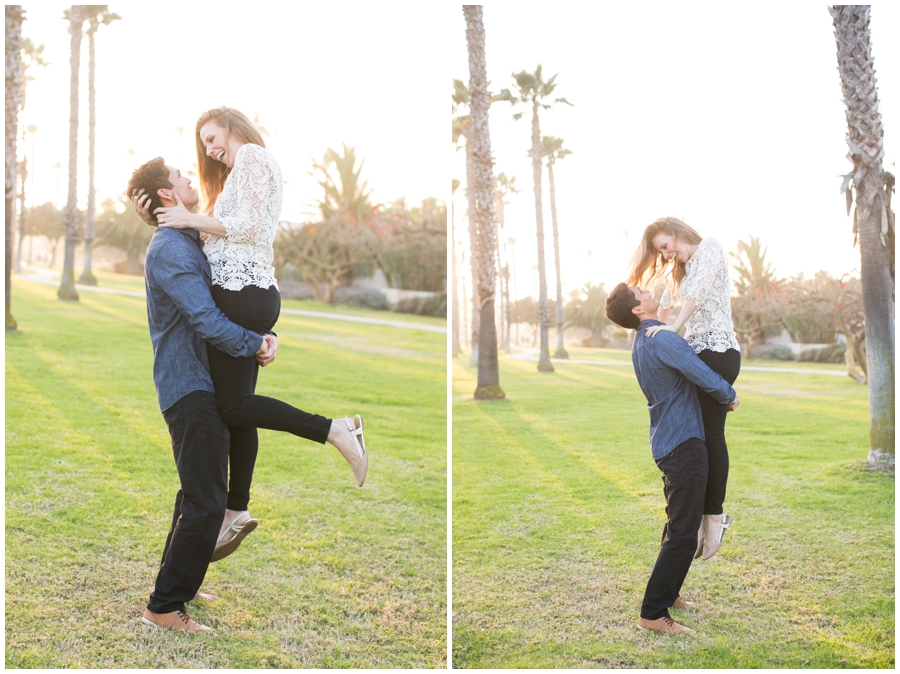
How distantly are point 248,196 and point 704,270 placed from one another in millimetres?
1485

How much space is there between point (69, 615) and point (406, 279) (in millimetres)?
14882

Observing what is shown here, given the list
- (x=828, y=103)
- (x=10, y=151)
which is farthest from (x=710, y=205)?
(x=10, y=151)

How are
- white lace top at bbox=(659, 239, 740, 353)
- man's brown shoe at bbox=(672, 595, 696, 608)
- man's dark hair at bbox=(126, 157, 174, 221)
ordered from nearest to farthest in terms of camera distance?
1. man's dark hair at bbox=(126, 157, 174, 221)
2. white lace top at bbox=(659, 239, 740, 353)
3. man's brown shoe at bbox=(672, 595, 696, 608)

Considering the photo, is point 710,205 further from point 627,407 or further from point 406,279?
point 406,279

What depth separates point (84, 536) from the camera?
9.61 feet

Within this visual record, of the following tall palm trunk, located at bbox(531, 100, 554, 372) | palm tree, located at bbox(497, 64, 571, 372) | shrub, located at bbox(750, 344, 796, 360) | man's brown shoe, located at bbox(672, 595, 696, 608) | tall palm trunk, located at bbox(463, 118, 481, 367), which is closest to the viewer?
man's brown shoe, located at bbox(672, 595, 696, 608)

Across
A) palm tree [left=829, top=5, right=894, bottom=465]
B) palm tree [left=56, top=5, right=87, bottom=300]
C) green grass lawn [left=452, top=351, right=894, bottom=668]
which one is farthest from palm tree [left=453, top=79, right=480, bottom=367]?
palm tree [left=56, top=5, right=87, bottom=300]

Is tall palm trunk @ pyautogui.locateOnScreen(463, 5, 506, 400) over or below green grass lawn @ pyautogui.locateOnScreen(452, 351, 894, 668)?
over

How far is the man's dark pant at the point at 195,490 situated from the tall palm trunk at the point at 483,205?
4736 millimetres

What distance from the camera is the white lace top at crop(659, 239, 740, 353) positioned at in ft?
7.79

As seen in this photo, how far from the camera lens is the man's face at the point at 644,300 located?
2412 mm

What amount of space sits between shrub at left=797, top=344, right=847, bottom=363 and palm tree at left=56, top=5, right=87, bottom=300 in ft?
32.8

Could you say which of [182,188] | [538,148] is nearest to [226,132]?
[182,188]

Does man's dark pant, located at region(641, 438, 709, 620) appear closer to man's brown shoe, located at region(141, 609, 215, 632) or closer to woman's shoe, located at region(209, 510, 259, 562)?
woman's shoe, located at region(209, 510, 259, 562)
